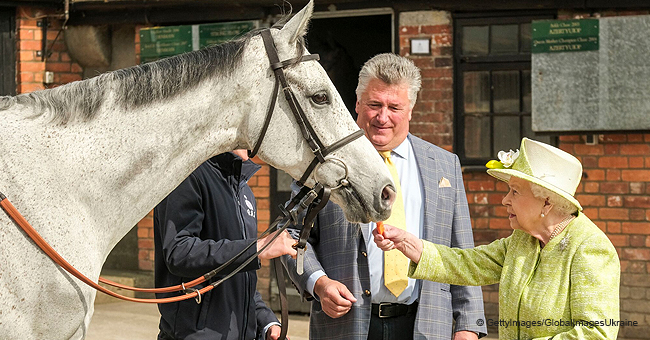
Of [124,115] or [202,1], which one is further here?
[202,1]

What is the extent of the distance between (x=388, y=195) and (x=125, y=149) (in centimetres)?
90

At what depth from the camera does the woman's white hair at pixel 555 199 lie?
8.30 feet

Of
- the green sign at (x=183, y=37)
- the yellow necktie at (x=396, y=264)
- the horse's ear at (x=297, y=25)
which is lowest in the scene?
the yellow necktie at (x=396, y=264)

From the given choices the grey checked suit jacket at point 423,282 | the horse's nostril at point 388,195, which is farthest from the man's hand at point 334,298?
the horse's nostril at point 388,195

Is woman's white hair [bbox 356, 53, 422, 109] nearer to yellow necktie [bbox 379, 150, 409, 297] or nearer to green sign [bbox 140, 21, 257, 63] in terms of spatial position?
yellow necktie [bbox 379, 150, 409, 297]

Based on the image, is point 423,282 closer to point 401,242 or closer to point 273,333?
point 401,242

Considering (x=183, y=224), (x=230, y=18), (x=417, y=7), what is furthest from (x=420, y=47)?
(x=183, y=224)

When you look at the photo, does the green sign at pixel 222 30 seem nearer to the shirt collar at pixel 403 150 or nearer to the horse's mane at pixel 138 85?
the shirt collar at pixel 403 150

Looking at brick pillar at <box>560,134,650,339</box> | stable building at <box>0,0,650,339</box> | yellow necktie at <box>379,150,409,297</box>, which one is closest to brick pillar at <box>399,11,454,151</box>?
stable building at <box>0,0,650,339</box>

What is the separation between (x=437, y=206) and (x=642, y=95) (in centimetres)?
360

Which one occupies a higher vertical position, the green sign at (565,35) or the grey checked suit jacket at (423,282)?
the green sign at (565,35)

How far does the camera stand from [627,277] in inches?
241

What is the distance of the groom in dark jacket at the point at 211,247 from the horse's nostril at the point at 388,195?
0.42m

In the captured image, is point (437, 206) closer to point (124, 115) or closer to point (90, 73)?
point (124, 115)
